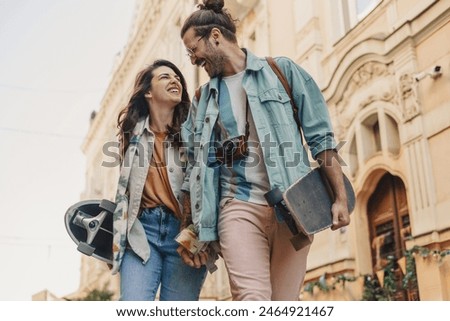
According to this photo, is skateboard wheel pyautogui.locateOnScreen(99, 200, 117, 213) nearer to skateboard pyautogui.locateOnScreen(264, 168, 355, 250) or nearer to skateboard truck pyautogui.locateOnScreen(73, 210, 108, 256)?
skateboard truck pyautogui.locateOnScreen(73, 210, 108, 256)

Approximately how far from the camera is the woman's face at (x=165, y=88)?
2059 millimetres

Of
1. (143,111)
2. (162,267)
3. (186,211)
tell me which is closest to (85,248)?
(162,267)

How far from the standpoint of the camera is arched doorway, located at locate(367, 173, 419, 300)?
5.04m

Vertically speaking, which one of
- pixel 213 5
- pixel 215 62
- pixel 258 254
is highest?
pixel 213 5

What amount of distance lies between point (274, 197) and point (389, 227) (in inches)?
158

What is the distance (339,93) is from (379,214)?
43.2 inches

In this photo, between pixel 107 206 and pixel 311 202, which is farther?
pixel 107 206

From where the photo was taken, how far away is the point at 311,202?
5.24 ft

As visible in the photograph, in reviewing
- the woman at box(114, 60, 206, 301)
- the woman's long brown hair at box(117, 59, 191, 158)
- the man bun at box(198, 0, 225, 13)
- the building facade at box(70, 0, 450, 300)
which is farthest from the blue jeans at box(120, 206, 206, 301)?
the building facade at box(70, 0, 450, 300)

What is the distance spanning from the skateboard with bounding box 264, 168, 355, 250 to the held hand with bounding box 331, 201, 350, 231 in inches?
0.4

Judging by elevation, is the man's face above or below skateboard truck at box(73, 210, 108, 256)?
above

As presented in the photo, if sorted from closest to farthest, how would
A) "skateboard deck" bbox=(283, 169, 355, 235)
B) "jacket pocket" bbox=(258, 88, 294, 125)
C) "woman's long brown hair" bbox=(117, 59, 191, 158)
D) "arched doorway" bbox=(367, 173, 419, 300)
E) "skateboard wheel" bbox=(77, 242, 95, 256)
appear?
"skateboard deck" bbox=(283, 169, 355, 235) < "jacket pocket" bbox=(258, 88, 294, 125) < "skateboard wheel" bbox=(77, 242, 95, 256) < "woman's long brown hair" bbox=(117, 59, 191, 158) < "arched doorway" bbox=(367, 173, 419, 300)

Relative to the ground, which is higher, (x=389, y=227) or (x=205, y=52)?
(x=389, y=227)

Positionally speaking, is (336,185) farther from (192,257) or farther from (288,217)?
(192,257)
